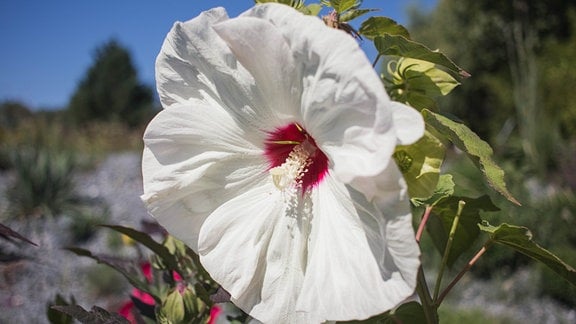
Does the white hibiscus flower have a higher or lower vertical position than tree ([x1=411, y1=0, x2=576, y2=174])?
higher

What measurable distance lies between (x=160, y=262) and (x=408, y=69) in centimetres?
44

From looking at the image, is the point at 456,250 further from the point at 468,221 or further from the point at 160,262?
the point at 160,262

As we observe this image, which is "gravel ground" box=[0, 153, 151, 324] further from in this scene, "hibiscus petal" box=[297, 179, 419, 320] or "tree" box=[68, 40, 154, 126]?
"tree" box=[68, 40, 154, 126]

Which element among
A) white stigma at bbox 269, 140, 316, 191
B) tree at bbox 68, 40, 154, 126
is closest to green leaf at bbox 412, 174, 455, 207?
white stigma at bbox 269, 140, 316, 191

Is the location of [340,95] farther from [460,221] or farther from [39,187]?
[39,187]

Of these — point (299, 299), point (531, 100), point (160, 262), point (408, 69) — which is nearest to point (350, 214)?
point (299, 299)

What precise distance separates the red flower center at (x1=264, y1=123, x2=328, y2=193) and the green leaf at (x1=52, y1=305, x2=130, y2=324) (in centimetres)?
23

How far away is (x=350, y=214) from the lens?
490mm

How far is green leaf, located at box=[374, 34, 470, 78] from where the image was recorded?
0.51 metres

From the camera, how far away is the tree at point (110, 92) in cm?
2242

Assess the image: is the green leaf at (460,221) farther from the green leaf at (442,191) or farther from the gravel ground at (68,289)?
the gravel ground at (68,289)

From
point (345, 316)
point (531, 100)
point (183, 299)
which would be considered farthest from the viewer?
point (531, 100)

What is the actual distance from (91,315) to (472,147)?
16.2 inches

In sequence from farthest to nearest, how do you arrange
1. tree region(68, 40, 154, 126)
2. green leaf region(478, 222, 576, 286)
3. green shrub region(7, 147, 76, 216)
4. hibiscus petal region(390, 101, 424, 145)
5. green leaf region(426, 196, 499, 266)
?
tree region(68, 40, 154, 126)
green shrub region(7, 147, 76, 216)
green leaf region(426, 196, 499, 266)
green leaf region(478, 222, 576, 286)
hibiscus petal region(390, 101, 424, 145)
